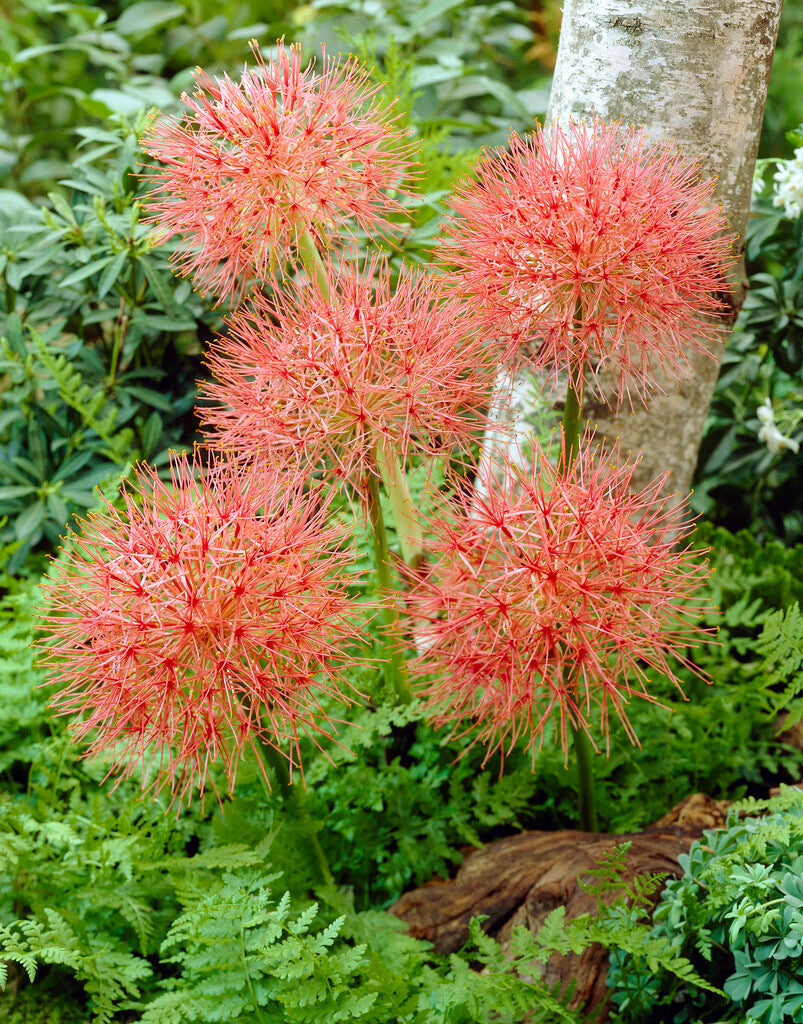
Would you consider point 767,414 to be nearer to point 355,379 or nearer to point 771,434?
point 771,434

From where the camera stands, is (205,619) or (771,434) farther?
(771,434)

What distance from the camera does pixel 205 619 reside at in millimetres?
955

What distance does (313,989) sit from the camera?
1006mm

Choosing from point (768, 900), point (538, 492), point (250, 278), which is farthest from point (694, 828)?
point (250, 278)

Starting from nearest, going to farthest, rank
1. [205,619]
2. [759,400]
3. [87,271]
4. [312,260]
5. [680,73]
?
[205,619], [312,260], [680,73], [87,271], [759,400]

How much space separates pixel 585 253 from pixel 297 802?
807 millimetres

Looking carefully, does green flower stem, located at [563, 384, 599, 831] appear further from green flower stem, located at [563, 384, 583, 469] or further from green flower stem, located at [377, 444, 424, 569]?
green flower stem, located at [377, 444, 424, 569]

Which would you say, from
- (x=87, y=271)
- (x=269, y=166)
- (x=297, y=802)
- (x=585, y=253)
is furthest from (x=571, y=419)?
(x=87, y=271)

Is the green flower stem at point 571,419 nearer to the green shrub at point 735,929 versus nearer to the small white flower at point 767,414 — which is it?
the green shrub at point 735,929

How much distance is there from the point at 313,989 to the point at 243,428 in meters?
0.68

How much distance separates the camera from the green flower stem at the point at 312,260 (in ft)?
3.93

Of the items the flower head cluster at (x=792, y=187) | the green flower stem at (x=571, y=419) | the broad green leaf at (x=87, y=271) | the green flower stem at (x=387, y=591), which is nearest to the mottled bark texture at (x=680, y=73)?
the green flower stem at (x=571, y=419)

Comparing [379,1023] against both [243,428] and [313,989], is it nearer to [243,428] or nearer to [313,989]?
[313,989]

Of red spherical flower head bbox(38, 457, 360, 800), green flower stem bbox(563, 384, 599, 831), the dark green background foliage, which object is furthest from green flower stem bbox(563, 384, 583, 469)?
the dark green background foliage
